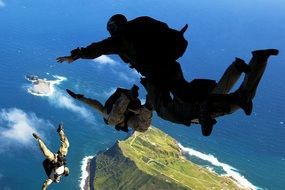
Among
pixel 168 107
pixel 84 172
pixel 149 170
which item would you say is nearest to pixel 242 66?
pixel 168 107

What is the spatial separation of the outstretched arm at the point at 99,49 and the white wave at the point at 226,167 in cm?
13562

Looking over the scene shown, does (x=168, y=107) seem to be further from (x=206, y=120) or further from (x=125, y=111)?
(x=125, y=111)

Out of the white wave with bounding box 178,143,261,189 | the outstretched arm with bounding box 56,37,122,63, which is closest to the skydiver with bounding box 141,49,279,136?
the outstretched arm with bounding box 56,37,122,63

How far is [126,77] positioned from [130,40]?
576ft

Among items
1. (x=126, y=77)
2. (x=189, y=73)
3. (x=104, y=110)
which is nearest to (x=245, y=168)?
(x=189, y=73)

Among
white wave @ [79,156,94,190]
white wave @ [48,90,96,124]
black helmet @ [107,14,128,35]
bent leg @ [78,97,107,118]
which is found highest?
white wave @ [48,90,96,124]

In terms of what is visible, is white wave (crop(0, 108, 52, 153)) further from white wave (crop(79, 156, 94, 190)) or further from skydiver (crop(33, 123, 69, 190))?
skydiver (crop(33, 123, 69, 190))

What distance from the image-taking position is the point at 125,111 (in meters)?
7.42

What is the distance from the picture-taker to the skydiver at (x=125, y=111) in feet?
23.9

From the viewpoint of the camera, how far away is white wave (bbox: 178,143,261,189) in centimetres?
13738

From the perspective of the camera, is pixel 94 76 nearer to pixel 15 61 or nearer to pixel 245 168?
pixel 15 61

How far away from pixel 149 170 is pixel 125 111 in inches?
5558

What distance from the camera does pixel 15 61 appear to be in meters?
192

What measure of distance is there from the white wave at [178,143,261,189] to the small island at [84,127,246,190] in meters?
1.66
